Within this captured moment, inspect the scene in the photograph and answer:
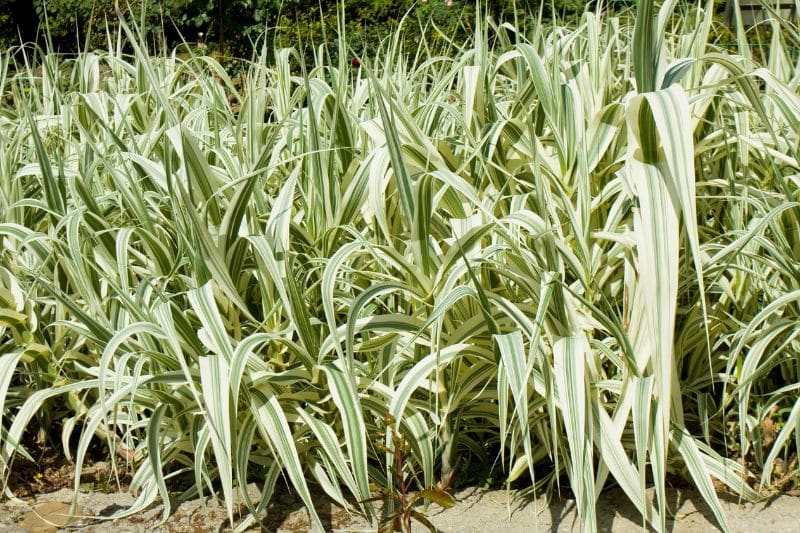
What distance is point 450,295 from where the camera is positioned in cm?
157

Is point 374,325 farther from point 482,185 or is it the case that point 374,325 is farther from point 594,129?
point 594,129

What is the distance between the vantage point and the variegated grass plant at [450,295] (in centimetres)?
153

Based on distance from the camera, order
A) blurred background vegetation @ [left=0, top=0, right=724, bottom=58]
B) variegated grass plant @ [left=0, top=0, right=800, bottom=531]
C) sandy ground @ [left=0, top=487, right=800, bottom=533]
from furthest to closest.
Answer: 1. blurred background vegetation @ [left=0, top=0, right=724, bottom=58]
2. sandy ground @ [left=0, top=487, right=800, bottom=533]
3. variegated grass plant @ [left=0, top=0, right=800, bottom=531]

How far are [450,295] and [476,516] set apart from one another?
1.58 feet

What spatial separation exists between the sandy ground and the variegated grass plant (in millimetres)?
48

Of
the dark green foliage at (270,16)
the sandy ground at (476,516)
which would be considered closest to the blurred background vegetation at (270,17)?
the dark green foliage at (270,16)

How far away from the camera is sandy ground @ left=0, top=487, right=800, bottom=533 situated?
5.43ft

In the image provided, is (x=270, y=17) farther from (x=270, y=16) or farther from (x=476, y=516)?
(x=476, y=516)

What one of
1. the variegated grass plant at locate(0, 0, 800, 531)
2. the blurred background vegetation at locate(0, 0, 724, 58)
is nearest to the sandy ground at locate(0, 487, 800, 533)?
the variegated grass plant at locate(0, 0, 800, 531)

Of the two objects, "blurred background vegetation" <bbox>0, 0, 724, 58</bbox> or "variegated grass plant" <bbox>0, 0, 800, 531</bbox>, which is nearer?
"variegated grass plant" <bbox>0, 0, 800, 531</bbox>

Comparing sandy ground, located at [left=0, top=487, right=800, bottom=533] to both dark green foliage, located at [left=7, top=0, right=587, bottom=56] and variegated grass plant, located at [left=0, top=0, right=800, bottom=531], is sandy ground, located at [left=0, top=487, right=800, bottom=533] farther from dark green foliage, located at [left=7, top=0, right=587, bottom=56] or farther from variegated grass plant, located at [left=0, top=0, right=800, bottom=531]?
dark green foliage, located at [left=7, top=0, right=587, bottom=56]

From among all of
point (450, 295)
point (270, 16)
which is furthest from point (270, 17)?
point (450, 295)

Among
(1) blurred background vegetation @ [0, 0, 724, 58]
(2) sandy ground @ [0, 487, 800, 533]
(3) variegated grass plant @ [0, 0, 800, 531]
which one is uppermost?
(1) blurred background vegetation @ [0, 0, 724, 58]

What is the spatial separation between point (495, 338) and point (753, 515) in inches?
25.1
